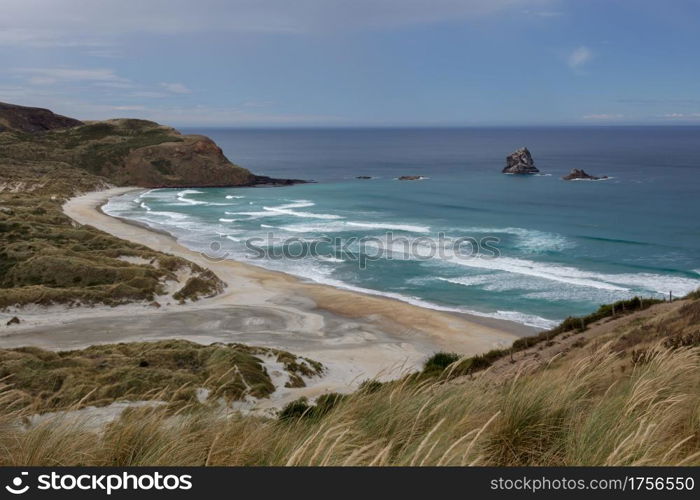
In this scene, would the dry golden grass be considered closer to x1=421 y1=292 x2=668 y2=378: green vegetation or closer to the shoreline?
x1=421 y1=292 x2=668 y2=378: green vegetation

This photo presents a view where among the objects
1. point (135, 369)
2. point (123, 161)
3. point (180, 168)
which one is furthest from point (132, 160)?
point (135, 369)

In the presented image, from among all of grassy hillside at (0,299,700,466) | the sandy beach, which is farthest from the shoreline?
grassy hillside at (0,299,700,466)

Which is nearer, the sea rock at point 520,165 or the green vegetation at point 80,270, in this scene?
the green vegetation at point 80,270

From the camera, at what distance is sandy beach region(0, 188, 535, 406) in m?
27.5

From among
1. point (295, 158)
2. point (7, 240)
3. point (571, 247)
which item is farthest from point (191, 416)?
point (295, 158)

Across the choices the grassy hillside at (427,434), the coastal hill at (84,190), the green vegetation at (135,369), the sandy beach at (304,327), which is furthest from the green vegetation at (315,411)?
the coastal hill at (84,190)

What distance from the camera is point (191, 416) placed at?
5410mm

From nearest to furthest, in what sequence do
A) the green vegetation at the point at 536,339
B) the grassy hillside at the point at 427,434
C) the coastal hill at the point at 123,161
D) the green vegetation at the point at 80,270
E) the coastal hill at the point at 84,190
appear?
the grassy hillside at the point at 427,434 < the green vegetation at the point at 536,339 < the green vegetation at the point at 80,270 < the coastal hill at the point at 84,190 < the coastal hill at the point at 123,161

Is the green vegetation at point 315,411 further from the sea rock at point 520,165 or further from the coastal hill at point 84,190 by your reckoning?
the sea rock at point 520,165

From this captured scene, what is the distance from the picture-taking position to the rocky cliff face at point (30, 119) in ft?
499

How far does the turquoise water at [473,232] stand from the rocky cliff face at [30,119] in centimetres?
7262

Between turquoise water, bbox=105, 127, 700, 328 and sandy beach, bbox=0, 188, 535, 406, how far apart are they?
10.6ft

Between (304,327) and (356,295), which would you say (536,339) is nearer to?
(304,327)
